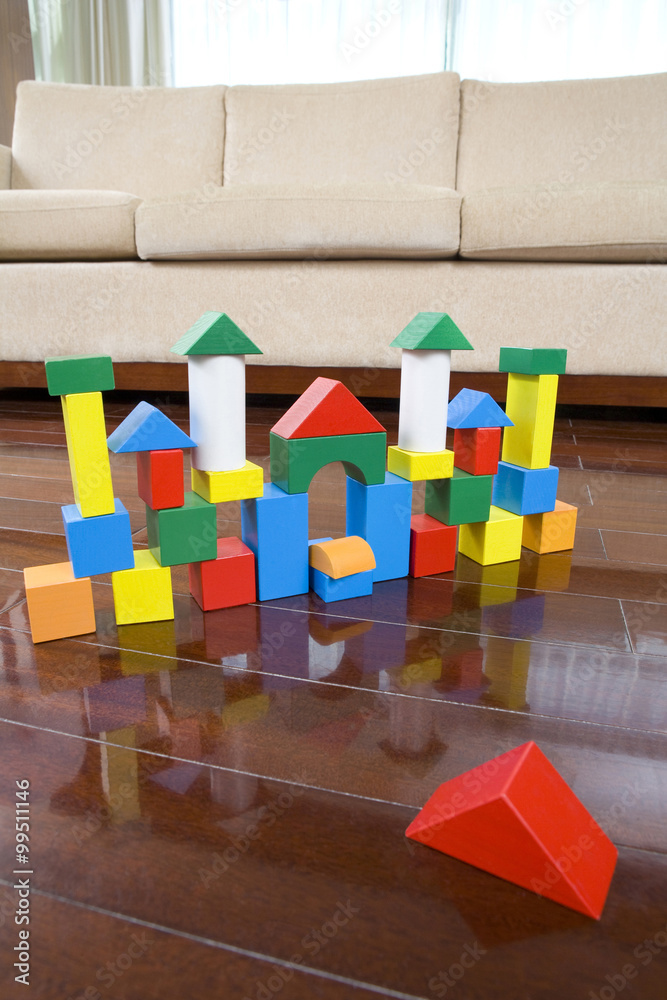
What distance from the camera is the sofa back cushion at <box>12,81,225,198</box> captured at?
2.50 meters

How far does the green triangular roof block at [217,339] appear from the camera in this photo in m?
0.75

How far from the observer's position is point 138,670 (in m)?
0.69

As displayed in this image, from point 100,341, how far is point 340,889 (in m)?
1.86

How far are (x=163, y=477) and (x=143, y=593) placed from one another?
0.14 metres

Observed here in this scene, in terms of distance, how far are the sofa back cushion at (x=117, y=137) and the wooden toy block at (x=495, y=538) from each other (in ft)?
6.93

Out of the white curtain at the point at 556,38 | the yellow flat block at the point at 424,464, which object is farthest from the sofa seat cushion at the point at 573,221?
the white curtain at the point at 556,38

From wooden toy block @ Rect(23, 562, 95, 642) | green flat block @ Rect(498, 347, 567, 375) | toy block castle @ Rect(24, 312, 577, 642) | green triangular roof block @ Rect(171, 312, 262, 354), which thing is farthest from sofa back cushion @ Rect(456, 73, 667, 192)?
wooden toy block @ Rect(23, 562, 95, 642)

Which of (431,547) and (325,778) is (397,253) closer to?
(431,547)

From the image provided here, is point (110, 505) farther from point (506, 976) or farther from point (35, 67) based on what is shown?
point (35, 67)

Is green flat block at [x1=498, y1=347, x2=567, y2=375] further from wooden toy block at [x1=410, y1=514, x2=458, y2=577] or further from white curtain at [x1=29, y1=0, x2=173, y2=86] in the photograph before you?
white curtain at [x1=29, y1=0, x2=173, y2=86]

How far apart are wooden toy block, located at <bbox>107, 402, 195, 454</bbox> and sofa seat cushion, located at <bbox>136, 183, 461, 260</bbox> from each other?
125 cm

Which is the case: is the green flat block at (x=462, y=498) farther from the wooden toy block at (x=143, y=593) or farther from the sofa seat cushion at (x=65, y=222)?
the sofa seat cushion at (x=65, y=222)

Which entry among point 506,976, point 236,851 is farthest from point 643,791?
point 236,851

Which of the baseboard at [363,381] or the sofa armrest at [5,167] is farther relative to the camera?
the sofa armrest at [5,167]
